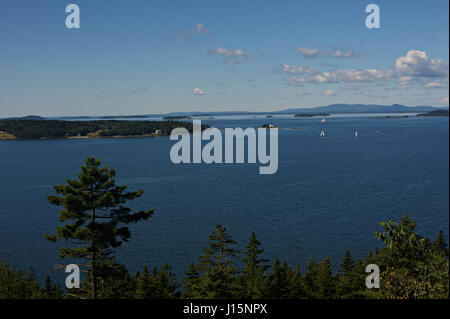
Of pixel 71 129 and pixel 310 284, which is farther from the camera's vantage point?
pixel 71 129

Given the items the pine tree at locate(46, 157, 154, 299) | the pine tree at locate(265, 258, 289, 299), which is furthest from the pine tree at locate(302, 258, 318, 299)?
the pine tree at locate(46, 157, 154, 299)

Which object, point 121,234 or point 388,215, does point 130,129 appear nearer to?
point 388,215

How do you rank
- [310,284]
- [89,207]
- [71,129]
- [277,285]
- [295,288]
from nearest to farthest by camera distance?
[89,207] < [277,285] < [295,288] < [310,284] < [71,129]

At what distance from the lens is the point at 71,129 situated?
587 feet

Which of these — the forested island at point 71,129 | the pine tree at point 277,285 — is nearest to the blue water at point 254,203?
the pine tree at point 277,285

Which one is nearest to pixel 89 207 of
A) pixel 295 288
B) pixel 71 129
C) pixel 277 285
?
pixel 277 285

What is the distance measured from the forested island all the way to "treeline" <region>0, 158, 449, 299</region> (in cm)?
15599

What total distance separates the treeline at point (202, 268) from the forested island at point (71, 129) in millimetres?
155989

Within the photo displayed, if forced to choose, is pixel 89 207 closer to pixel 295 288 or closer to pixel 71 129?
pixel 295 288

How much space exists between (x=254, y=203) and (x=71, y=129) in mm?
141746

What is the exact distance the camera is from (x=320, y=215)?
51188 millimetres

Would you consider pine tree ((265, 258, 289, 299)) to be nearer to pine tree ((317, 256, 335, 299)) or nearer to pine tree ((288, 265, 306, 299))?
pine tree ((288, 265, 306, 299))

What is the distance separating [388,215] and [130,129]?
15496 centimetres

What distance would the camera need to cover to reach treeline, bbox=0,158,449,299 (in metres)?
18.2
